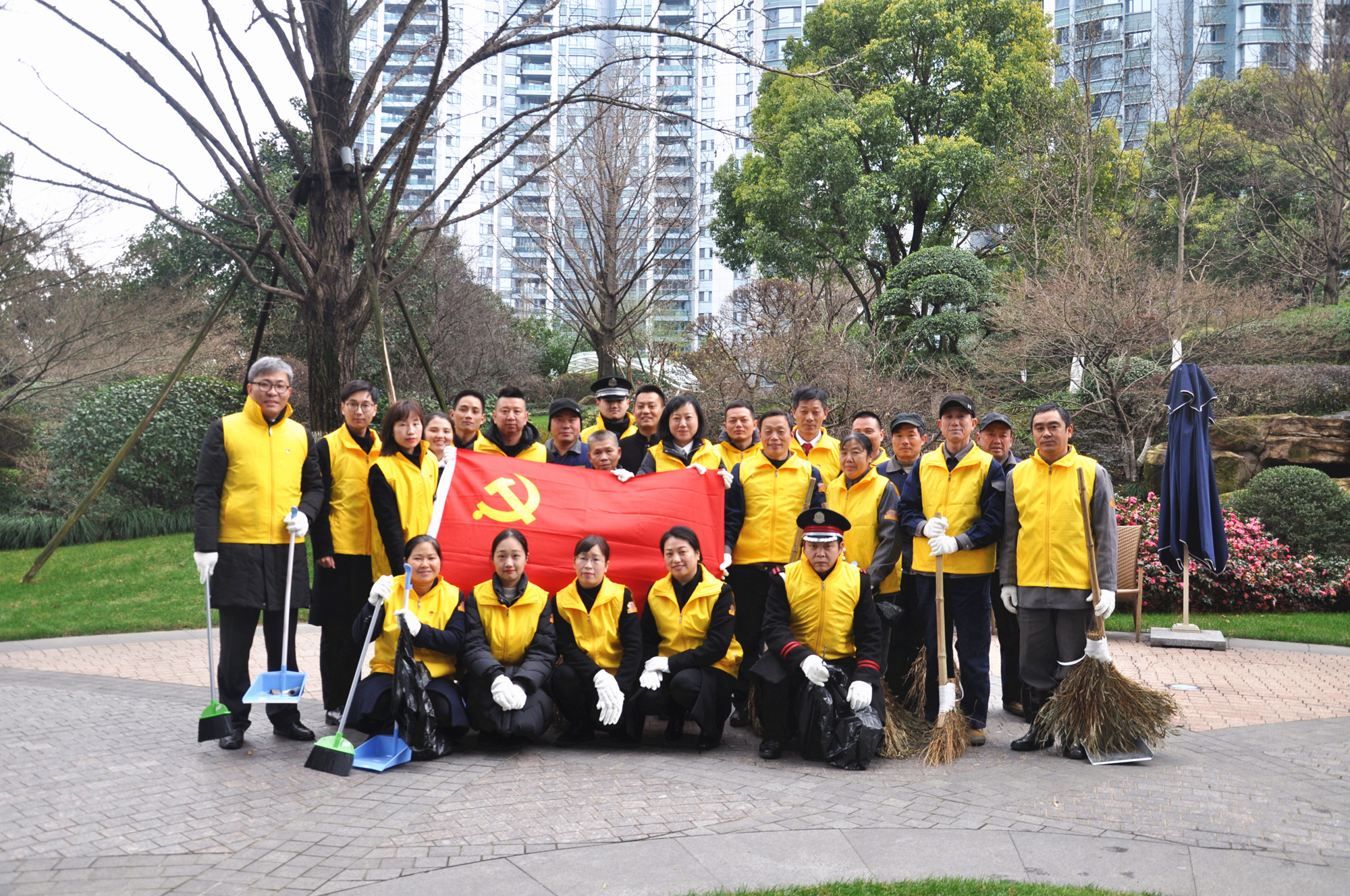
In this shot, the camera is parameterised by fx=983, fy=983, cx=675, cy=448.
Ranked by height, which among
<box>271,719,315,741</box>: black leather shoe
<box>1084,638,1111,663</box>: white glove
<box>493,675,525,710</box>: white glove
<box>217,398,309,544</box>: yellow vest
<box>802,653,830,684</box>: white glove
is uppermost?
<box>217,398,309,544</box>: yellow vest

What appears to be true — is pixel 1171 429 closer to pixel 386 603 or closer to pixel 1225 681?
pixel 1225 681

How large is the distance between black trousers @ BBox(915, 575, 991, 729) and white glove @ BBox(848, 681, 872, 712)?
0.85 metres

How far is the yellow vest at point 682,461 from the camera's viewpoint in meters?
6.73

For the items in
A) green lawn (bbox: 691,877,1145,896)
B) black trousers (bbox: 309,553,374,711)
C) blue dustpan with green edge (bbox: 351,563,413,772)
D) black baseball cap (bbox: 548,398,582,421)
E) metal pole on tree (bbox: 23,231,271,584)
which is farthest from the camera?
metal pole on tree (bbox: 23,231,271,584)

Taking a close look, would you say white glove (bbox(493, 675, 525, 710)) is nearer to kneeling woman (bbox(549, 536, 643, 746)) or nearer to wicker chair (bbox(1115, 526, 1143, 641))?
kneeling woman (bbox(549, 536, 643, 746))

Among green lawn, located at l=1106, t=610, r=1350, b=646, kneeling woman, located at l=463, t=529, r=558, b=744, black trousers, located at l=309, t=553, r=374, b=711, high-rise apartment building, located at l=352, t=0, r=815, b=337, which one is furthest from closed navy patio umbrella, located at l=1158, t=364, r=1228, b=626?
high-rise apartment building, located at l=352, t=0, r=815, b=337

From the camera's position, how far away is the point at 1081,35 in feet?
69.6

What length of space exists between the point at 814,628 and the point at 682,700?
2.92 feet

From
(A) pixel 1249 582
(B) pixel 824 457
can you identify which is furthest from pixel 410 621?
(A) pixel 1249 582

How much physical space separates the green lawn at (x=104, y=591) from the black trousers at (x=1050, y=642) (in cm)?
758

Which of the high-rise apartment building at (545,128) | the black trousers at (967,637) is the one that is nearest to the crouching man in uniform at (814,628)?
the black trousers at (967,637)

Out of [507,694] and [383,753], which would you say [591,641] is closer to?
[507,694]

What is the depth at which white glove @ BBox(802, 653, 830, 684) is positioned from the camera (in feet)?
18.2

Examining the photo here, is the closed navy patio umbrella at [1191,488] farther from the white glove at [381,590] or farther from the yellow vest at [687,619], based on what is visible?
the white glove at [381,590]
